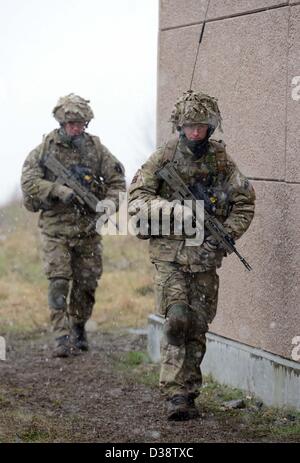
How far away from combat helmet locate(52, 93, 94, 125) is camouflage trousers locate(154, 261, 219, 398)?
6.95ft

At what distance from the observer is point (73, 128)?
8039 mm

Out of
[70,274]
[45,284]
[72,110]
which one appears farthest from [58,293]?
[45,284]

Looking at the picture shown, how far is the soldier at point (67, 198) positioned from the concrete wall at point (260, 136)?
3.79 ft

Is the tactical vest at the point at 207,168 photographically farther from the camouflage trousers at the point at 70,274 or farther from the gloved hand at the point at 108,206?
the camouflage trousers at the point at 70,274

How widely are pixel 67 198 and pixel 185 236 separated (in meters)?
2.02

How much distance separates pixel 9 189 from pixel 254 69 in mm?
12503

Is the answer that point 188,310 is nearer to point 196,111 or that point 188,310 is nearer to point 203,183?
point 203,183

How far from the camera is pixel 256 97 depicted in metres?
6.70

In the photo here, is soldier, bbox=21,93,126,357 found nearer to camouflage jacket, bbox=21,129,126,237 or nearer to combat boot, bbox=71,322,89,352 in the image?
camouflage jacket, bbox=21,129,126,237

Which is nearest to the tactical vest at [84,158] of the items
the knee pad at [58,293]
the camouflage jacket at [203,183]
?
the knee pad at [58,293]

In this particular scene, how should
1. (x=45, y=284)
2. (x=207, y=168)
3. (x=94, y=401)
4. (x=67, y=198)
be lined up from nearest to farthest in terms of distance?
(x=207, y=168)
(x=94, y=401)
(x=67, y=198)
(x=45, y=284)

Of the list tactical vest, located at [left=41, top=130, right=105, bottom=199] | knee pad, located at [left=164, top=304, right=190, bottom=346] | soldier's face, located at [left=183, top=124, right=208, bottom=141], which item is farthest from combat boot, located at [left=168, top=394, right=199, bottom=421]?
tactical vest, located at [left=41, top=130, right=105, bottom=199]

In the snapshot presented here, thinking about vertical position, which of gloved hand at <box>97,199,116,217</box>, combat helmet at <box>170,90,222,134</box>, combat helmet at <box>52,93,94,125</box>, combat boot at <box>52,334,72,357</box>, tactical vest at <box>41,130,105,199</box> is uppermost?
combat helmet at <box>52,93,94,125</box>

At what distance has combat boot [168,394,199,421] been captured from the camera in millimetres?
6098
